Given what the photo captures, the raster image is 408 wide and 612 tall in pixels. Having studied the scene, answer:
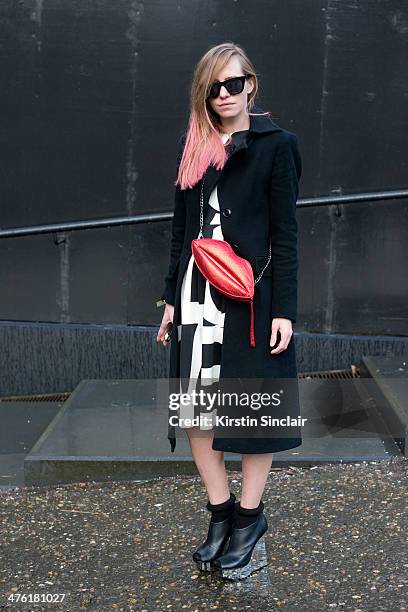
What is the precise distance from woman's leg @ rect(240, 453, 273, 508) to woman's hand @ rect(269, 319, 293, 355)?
410 mm

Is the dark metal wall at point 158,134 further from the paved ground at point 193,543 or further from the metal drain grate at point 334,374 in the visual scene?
the paved ground at point 193,543

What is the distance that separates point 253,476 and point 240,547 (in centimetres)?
26

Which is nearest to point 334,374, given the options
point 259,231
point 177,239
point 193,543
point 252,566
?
point 193,543

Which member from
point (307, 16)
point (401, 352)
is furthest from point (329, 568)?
point (307, 16)

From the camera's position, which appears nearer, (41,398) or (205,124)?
(205,124)

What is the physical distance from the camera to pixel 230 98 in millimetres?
2854

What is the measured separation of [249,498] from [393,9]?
152 inches

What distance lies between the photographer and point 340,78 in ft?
18.6

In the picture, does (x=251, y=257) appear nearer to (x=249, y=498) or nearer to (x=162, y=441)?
(x=249, y=498)

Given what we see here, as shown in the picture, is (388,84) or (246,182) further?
(388,84)

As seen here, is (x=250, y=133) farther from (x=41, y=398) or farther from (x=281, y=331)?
(x=41, y=398)

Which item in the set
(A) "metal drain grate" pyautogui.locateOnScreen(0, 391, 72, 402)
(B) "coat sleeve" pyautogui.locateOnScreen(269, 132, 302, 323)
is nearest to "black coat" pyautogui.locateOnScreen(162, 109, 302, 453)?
(B) "coat sleeve" pyautogui.locateOnScreen(269, 132, 302, 323)

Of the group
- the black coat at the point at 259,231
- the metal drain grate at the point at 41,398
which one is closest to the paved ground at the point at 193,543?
the black coat at the point at 259,231

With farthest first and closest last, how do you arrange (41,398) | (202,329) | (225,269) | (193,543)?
(41,398) < (193,543) < (202,329) < (225,269)
